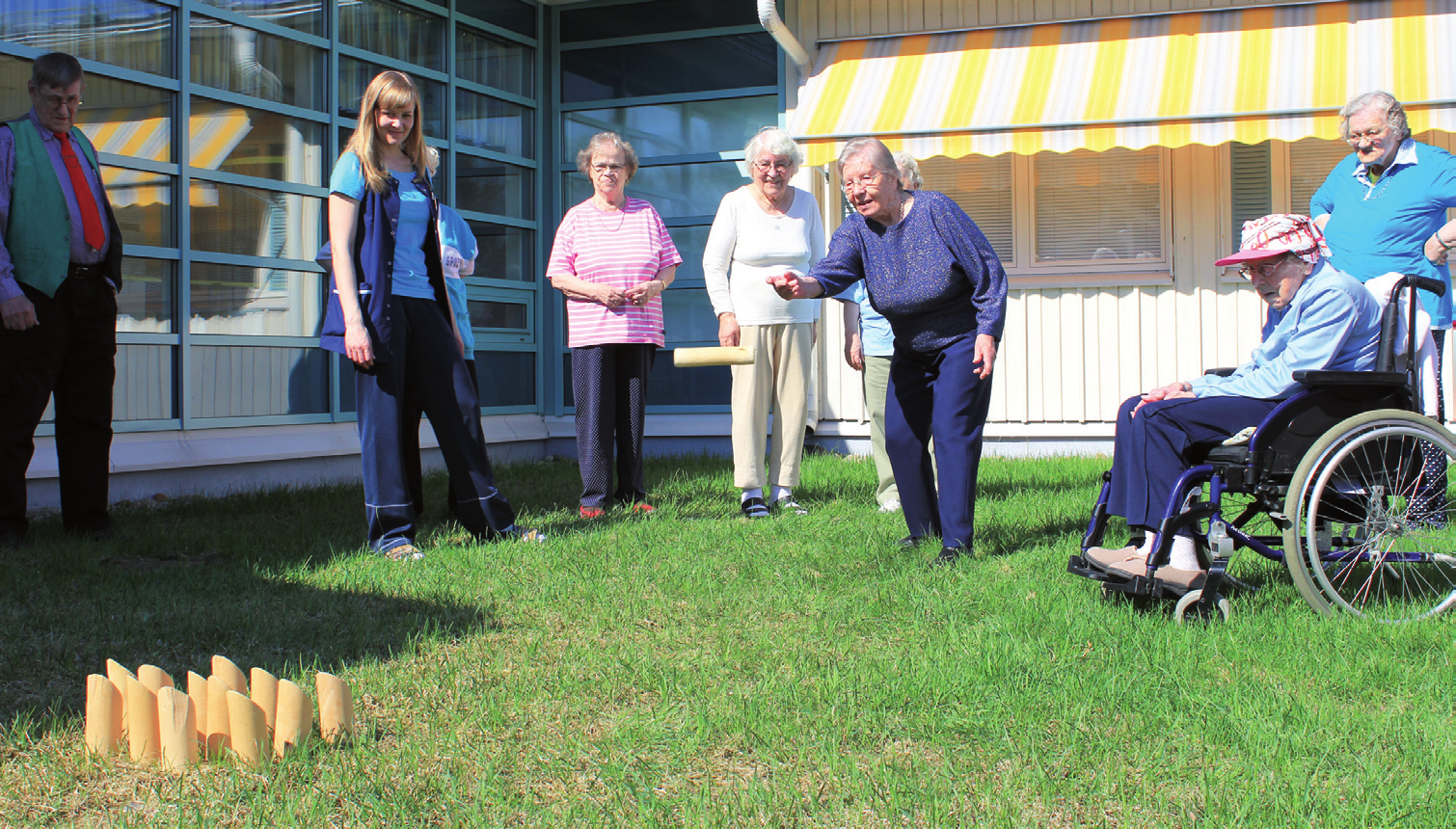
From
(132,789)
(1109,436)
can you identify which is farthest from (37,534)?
(1109,436)

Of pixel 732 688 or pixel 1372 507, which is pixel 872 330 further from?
pixel 732 688

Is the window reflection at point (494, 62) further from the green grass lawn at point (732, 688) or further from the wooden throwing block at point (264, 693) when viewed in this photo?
the wooden throwing block at point (264, 693)

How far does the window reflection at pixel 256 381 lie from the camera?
754 cm

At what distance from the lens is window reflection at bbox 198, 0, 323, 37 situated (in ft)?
25.6

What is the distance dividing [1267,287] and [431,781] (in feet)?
9.67

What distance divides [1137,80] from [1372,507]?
545 centimetres

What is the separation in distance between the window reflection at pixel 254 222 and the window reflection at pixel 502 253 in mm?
1602

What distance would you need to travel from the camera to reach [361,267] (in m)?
4.82

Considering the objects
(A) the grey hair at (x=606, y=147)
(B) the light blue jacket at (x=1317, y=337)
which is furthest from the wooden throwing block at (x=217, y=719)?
(A) the grey hair at (x=606, y=147)

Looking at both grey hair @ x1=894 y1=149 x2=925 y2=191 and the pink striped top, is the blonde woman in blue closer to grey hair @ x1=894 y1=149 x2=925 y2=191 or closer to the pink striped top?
the pink striped top

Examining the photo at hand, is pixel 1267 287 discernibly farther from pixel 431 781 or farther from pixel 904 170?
pixel 431 781

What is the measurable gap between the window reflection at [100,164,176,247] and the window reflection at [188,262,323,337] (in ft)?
1.00

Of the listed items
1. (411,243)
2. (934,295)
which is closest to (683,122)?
(411,243)

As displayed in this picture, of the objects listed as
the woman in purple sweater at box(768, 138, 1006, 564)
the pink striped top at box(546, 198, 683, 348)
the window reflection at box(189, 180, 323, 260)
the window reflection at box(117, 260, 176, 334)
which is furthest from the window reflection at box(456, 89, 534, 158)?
the woman in purple sweater at box(768, 138, 1006, 564)
